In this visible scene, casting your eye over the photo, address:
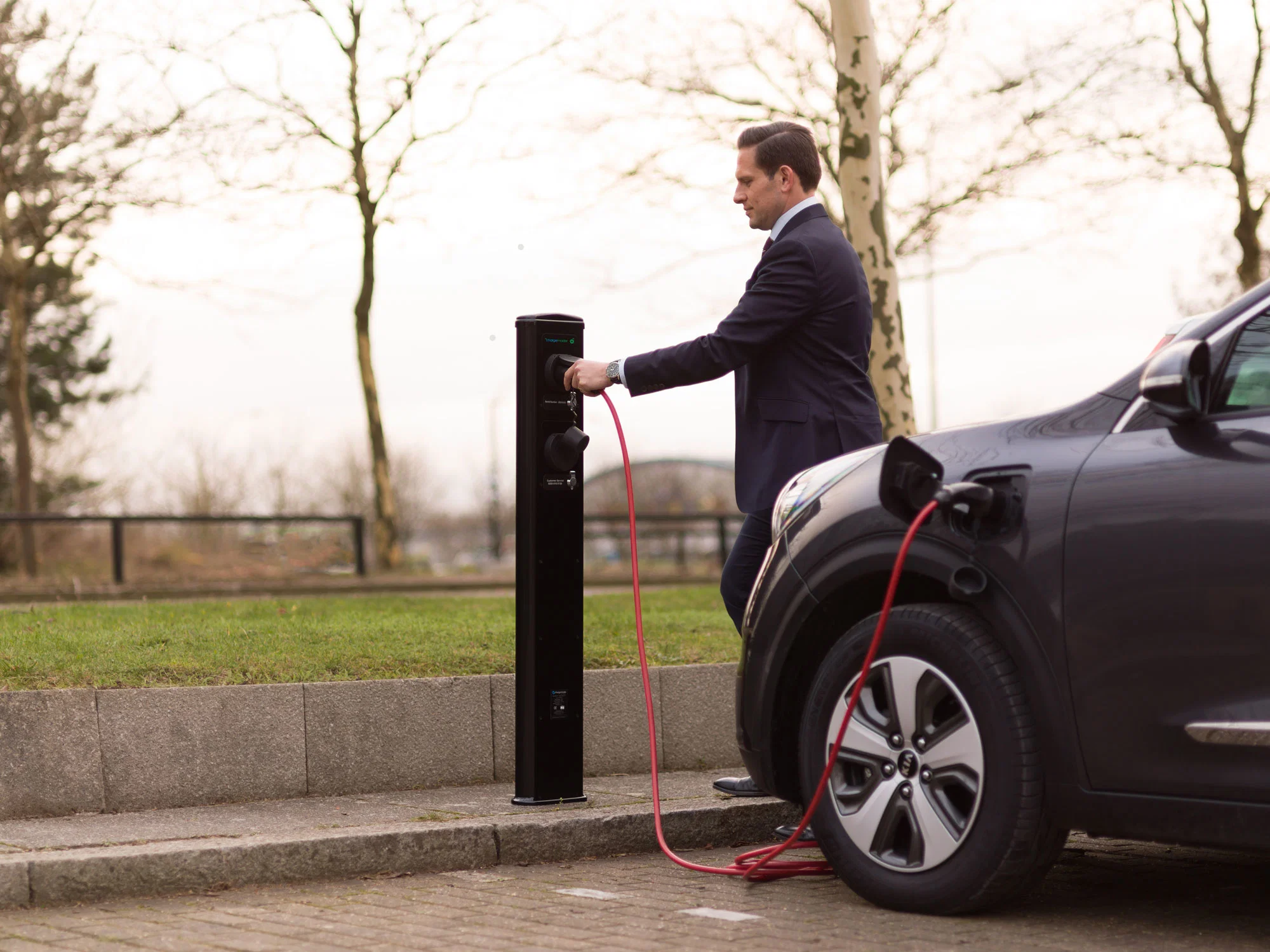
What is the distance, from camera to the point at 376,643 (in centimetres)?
670

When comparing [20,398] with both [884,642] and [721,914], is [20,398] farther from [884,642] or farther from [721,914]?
[884,642]

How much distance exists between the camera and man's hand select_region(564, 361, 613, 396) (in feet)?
16.9

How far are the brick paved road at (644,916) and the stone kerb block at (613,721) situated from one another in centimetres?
125

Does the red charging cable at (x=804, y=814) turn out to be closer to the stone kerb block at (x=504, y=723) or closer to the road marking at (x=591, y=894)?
the road marking at (x=591, y=894)

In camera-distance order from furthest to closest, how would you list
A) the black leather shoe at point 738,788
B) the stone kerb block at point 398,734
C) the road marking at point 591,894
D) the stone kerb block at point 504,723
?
the stone kerb block at point 504,723
the stone kerb block at point 398,734
the black leather shoe at point 738,788
the road marking at point 591,894

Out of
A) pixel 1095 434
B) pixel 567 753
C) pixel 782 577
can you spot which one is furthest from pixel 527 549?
pixel 1095 434

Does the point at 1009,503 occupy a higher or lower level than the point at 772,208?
lower

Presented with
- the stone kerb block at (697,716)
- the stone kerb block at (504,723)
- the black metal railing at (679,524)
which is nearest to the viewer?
the stone kerb block at (504,723)

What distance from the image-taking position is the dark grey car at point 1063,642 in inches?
143

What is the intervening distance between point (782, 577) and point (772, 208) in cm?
147

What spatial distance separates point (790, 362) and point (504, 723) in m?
1.96

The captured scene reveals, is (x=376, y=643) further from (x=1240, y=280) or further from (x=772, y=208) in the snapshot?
(x=1240, y=280)

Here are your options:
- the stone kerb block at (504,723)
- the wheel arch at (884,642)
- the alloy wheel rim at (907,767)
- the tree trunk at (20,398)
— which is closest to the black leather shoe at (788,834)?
the wheel arch at (884,642)

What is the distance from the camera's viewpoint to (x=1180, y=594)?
146 inches
